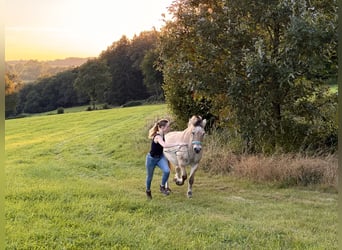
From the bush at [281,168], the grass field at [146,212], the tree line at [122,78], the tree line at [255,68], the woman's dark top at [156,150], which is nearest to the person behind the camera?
the grass field at [146,212]

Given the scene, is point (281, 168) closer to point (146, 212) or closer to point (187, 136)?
point (187, 136)

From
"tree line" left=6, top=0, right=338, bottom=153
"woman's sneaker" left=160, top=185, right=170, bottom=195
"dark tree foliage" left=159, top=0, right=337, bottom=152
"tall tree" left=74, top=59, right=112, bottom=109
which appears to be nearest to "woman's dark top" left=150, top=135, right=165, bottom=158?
"woman's sneaker" left=160, top=185, right=170, bottom=195

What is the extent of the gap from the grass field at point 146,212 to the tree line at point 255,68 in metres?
1.20

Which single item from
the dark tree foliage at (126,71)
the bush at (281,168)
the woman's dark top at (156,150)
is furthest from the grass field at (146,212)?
the dark tree foliage at (126,71)

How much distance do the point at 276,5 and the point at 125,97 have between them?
3.37 m

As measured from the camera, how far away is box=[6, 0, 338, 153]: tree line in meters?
5.62

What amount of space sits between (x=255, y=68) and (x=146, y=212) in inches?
106

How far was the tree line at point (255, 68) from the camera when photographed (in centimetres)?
562


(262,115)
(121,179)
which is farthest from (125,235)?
(262,115)

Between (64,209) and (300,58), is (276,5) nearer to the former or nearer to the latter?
(300,58)

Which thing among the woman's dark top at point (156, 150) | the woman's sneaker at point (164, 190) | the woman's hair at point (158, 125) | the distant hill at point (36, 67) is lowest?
the woman's sneaker at point (164, 190)

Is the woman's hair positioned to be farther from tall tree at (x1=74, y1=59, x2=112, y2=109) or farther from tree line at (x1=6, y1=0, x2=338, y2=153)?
tree line at (x1=6, y1=0, x2=338, y2=153)

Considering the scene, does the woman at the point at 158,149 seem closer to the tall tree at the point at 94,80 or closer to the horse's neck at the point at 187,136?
the horse's neck at the point at 187,136

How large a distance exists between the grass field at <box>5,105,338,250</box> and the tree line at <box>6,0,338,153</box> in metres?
1.20
